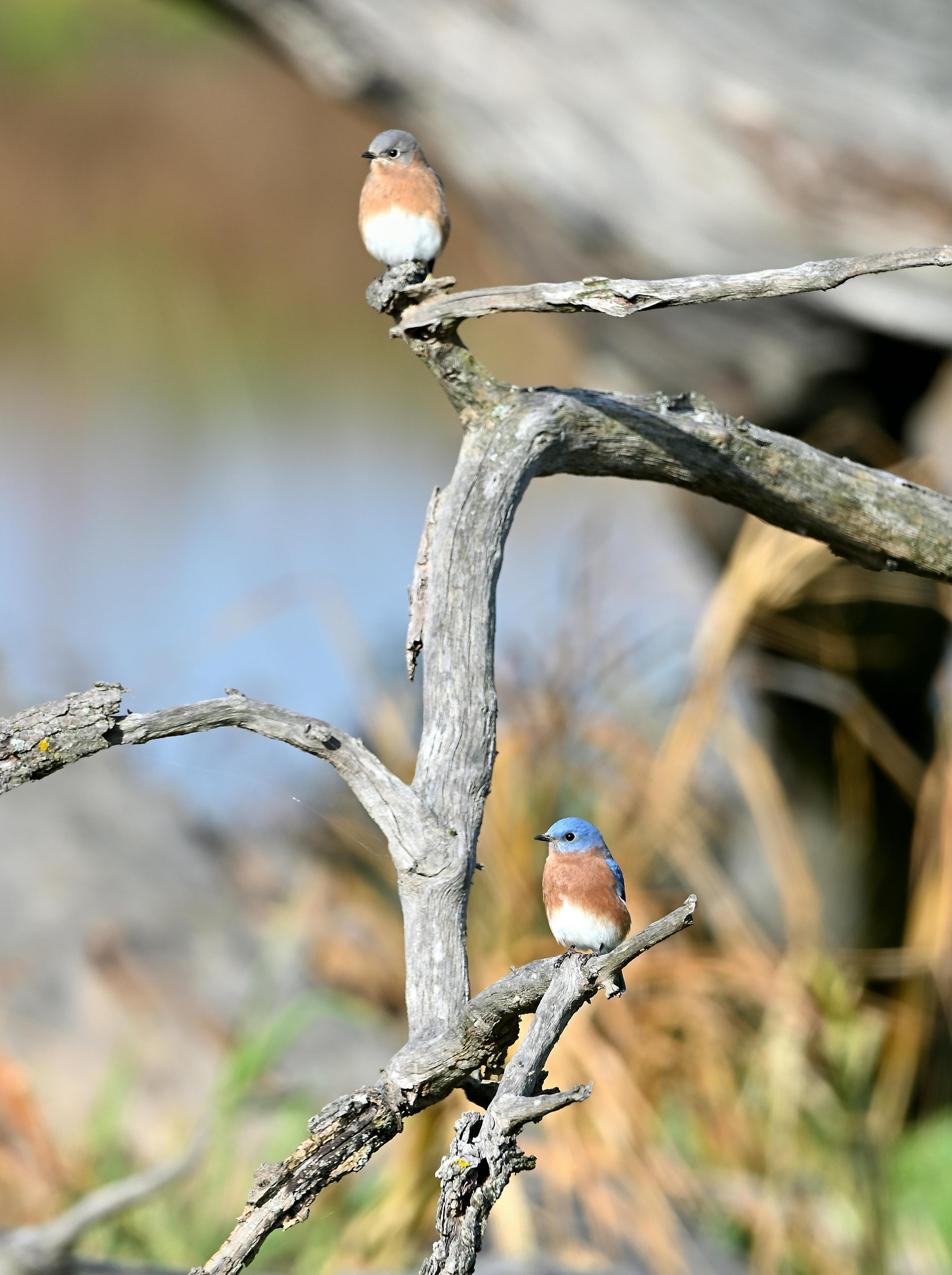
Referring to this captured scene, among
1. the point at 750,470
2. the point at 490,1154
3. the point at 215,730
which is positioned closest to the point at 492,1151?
the point at 490,1154

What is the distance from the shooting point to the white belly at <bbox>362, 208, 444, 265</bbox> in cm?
144

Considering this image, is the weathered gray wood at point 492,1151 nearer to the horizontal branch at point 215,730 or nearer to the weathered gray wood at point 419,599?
the horizontal branch at point 215,730

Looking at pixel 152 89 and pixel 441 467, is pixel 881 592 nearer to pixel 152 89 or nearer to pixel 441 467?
pixel 441 467

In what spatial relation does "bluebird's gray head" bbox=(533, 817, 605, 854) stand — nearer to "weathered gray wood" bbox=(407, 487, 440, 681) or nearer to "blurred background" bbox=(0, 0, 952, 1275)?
"weathered gray wood" bbox=(407, 487, 440, 681)

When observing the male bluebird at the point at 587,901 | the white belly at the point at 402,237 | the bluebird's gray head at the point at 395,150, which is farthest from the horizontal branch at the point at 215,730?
the bluebird's gray head at the point at 395,150

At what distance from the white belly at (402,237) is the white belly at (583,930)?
0.80 m

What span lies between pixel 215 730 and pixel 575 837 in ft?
1.00

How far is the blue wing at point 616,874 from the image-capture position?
3.34ft

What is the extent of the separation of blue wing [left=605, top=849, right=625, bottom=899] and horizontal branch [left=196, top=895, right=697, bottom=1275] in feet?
0.39

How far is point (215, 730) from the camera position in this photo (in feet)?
3.20

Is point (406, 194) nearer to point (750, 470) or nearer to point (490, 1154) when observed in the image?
point (750, 470)

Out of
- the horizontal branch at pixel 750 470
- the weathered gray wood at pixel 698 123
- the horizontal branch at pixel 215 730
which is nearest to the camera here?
Answer: the horizontal branch at pixel 215 730

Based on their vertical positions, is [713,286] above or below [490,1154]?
above

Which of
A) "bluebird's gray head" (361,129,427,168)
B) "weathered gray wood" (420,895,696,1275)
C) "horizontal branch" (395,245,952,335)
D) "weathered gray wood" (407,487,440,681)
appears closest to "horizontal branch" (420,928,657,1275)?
"weathered gray wood" (420,895,696,1275)
